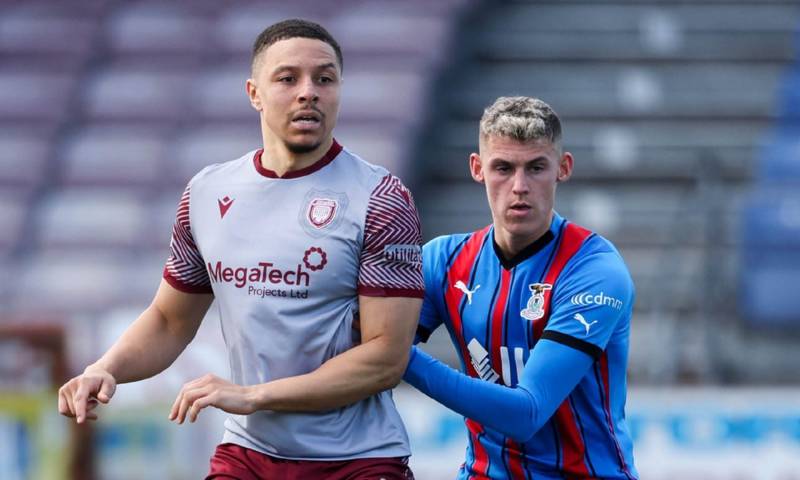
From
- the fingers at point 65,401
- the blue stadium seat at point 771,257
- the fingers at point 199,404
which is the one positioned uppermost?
the blue stadium seat at point 771,257

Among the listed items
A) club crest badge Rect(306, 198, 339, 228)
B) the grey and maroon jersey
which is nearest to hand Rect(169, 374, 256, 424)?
the grey and maroon jersey

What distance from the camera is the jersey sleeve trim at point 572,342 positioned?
3355 millimetres

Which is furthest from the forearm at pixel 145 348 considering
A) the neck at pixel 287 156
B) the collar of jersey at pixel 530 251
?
the collar of jersey at pixel 530 251

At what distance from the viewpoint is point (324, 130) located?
3072 mm

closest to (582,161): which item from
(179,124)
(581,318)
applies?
(179,124)

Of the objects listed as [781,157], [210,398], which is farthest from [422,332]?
[781,157]

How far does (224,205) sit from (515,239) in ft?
2.69

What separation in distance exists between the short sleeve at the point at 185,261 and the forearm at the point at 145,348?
10cm

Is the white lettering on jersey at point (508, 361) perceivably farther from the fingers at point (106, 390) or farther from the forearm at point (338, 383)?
the fingers at point (106, 390)

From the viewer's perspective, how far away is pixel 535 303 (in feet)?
11.4

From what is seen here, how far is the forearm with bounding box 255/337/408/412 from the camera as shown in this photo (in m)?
2.94

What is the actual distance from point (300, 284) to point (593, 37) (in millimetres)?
8074

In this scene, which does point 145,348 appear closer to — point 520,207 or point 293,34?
point 293,34

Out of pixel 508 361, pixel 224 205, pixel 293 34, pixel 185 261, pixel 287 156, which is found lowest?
pixel 508 361
